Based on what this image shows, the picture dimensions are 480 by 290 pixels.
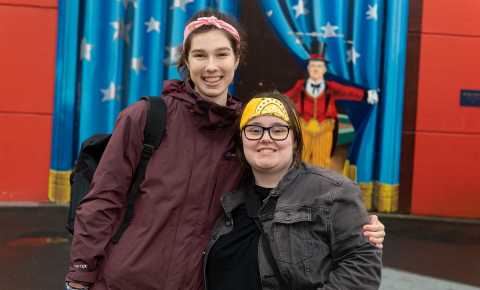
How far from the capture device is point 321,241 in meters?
1.95

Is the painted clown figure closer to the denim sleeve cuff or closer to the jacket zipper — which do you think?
the jacket zipper

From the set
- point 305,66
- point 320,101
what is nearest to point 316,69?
point 305,66

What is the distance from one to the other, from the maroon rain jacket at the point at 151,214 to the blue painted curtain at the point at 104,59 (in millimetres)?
4806

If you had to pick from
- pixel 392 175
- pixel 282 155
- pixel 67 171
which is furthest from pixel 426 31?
pixel 282 155

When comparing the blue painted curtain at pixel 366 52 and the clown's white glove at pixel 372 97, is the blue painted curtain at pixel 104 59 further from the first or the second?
the clown's white glove at pixel 372 97

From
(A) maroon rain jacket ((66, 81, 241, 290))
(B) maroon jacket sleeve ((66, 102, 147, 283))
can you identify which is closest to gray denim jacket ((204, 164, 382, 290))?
(A) maroon rain jacket ((66, 81, 241, 290))

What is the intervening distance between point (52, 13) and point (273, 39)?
2570 mm

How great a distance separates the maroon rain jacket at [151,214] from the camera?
6.75ft

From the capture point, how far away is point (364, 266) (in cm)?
191

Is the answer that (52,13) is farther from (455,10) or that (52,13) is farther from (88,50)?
(455,10)

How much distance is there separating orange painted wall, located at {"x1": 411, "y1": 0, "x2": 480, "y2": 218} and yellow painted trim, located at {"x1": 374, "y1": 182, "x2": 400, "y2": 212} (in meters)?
0.22

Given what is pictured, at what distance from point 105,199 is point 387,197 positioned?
17.5ft

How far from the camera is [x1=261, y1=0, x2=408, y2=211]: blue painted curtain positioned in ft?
22.4

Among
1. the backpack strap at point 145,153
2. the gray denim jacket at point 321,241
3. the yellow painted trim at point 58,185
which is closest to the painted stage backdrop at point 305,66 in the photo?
the yellow painted trim at point 58,185
